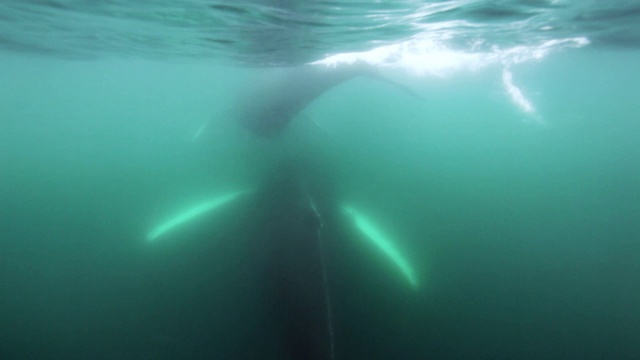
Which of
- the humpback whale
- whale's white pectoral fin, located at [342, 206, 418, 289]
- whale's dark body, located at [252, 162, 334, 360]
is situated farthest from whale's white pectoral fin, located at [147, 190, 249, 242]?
whale's white pectoral fin, located at [342, 206, 418, 289]

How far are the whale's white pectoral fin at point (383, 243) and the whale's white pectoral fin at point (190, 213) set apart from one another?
7.89 ft

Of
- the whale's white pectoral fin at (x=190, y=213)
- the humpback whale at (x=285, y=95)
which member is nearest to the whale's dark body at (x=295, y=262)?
the whale's white pectoral fin at (x=190, y=213)

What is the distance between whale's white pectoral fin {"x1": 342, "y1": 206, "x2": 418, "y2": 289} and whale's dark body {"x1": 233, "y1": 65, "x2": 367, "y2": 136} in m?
2.46

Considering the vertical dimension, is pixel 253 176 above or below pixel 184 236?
above

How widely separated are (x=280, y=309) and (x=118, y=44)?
8644 millimetres

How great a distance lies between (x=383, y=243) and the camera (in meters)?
8.11

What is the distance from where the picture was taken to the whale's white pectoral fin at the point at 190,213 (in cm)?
800

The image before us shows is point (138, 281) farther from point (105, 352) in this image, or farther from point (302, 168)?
point (302, 168)

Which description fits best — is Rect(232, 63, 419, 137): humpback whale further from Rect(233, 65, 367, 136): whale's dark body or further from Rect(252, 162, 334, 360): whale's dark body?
Rect(252, 162, 334, 360): whale's dark body

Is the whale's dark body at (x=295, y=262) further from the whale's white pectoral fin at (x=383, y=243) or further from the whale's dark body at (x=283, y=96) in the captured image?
the whale's dark body at (x=283, y=96)

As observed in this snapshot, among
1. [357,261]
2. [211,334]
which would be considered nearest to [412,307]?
[357,261]

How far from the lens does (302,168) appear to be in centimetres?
916

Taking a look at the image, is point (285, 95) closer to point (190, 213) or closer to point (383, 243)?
point (190, 213)

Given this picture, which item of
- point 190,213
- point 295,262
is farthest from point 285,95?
point 295,262
